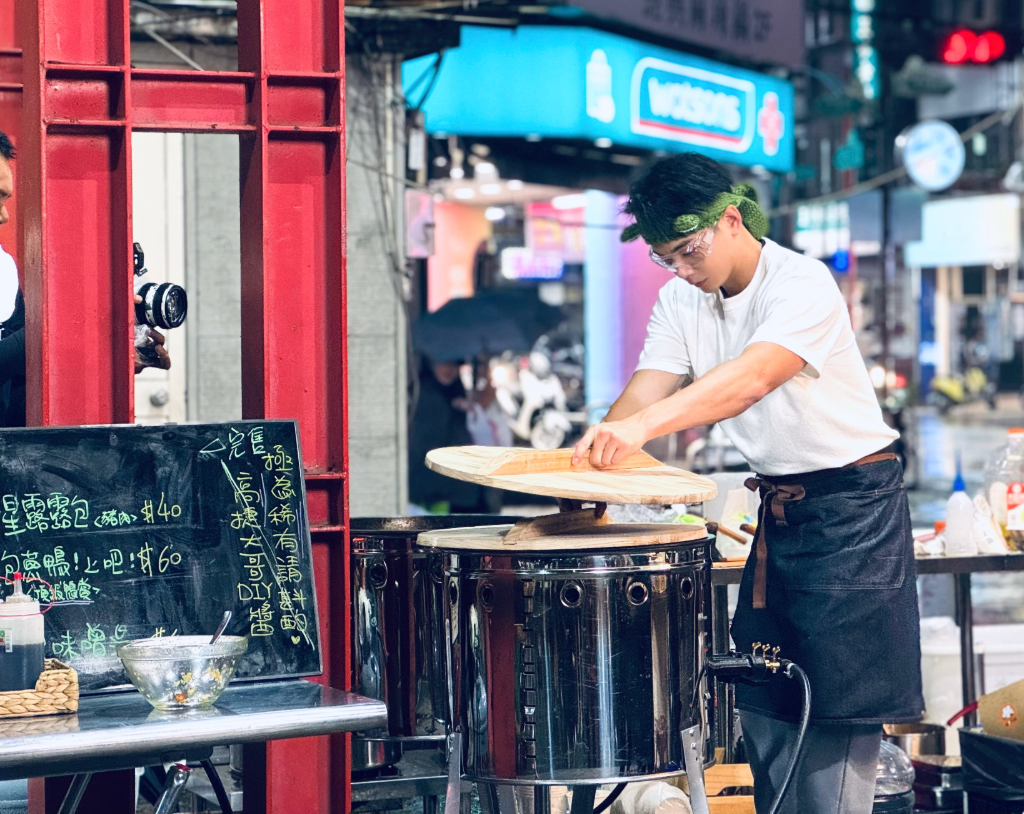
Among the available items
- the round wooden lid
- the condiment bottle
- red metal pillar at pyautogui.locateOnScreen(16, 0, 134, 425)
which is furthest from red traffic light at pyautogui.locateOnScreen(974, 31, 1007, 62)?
the condiment bottle

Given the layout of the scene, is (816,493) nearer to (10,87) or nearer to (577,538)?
(577,538)

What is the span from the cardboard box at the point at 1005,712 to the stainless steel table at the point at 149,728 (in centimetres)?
329

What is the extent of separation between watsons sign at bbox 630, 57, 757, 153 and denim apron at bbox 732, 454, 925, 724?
11.0 meters

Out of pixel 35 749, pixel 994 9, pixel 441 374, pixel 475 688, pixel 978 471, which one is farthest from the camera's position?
pixel 994 9

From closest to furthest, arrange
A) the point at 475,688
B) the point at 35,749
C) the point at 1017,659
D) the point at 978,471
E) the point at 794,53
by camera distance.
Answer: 1. the point at 35,749
2. the point at 475,688
3. the point at 1017,659
4. the point at 794,53
5. the point at 978,471

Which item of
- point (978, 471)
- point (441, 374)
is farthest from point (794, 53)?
point (978, 471)

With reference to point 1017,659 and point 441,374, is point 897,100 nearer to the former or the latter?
point 441,374

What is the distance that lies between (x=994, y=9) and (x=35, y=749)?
4246 centimetres

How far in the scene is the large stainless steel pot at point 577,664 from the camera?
3652 mm

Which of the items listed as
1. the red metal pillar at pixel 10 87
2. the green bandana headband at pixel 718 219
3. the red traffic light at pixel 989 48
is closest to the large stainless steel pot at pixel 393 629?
the green bandana headband at pixel 718 219

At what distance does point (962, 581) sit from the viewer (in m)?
6.47

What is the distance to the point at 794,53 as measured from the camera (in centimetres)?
1684

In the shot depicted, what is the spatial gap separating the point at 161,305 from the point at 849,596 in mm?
2202

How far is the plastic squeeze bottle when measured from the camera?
5973 millimetres
